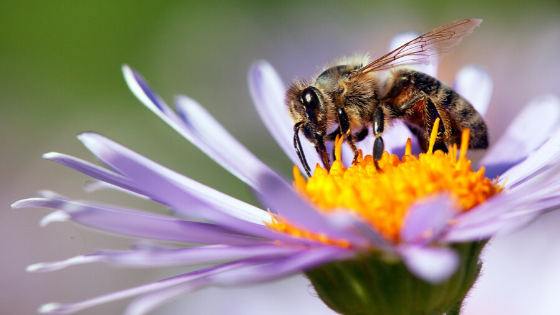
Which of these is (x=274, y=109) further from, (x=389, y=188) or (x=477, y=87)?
(x=389, y=188)

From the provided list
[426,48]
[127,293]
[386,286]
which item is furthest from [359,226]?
[426,48]

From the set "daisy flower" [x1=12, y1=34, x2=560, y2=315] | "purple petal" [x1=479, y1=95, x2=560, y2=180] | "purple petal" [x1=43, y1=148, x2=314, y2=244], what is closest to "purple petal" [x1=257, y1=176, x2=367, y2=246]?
"daisy flower" [x1=12, y1=34, x2=560, y2=315]

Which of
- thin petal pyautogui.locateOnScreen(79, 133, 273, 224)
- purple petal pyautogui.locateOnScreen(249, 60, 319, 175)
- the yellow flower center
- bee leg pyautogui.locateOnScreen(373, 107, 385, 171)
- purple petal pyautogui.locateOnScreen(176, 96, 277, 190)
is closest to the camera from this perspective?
thin petal pyautogui.locateOnScreen(79, 133, 273, 224)

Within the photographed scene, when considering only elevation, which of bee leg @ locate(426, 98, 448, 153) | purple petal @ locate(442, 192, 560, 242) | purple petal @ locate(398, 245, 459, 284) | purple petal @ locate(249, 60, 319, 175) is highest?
purple petal @ locate(249, 60, 319, 175)

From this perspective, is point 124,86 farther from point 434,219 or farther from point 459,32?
point 434,219

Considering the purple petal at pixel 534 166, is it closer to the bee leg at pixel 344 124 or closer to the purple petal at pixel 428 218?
the bee leg at pixel 344 124

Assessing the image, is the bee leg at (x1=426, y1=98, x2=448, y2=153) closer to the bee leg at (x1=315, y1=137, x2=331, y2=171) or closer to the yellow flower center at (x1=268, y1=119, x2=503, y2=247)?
the yellow flower center at (x1=268, y1=119, x2=503, y2=247)
